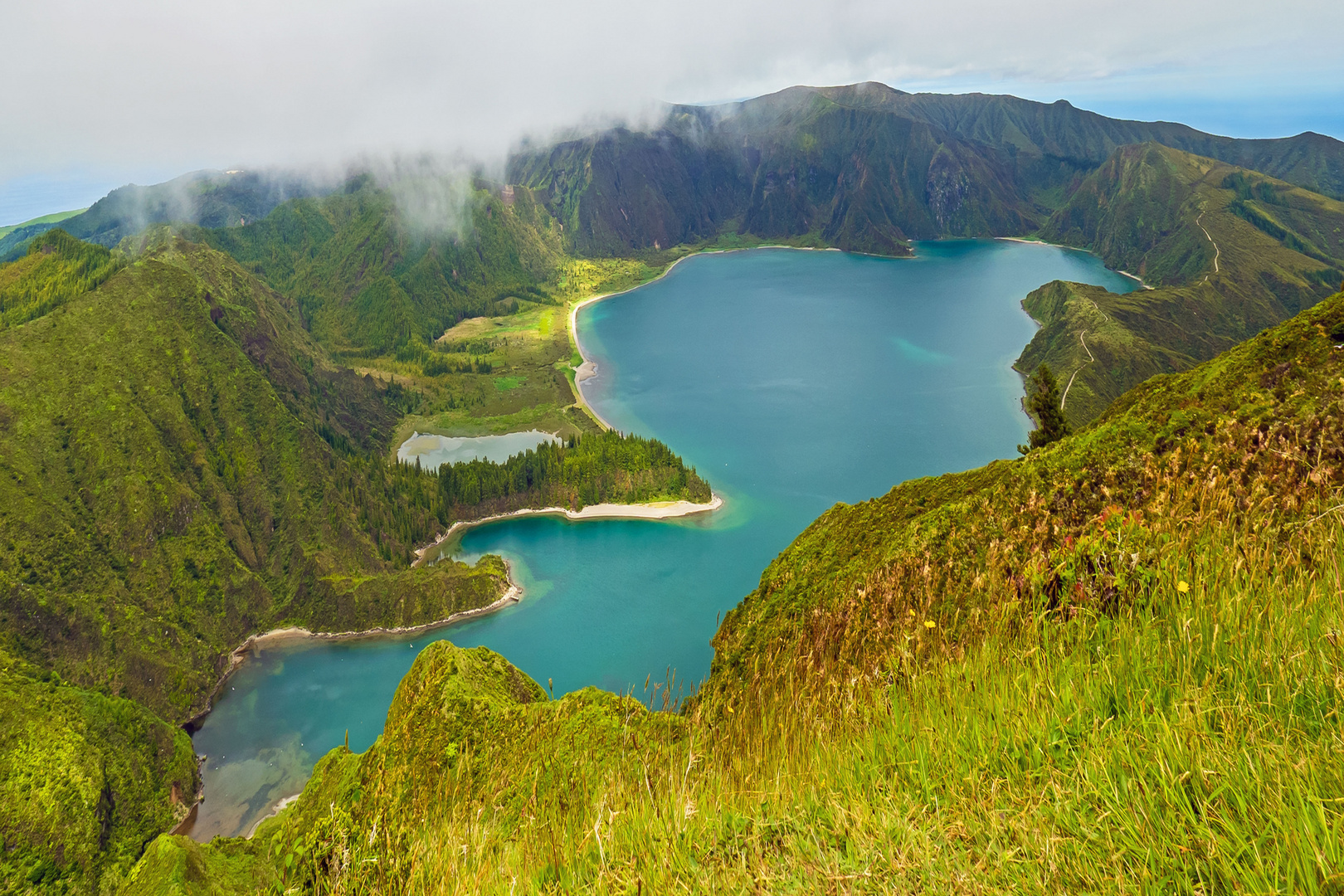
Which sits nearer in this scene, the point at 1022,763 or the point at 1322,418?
the point at 1022,763

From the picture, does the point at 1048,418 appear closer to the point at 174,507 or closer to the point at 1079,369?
the point at 1079,369

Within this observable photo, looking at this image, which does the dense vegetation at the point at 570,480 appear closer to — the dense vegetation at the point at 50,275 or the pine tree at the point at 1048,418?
the dense vegetation at the point at 50,275

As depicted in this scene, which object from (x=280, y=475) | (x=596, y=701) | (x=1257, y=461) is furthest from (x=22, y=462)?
(x=1257, y=461)

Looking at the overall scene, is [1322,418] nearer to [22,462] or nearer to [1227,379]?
[1227,379]

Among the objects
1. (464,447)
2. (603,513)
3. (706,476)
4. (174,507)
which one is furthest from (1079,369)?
(174,507)

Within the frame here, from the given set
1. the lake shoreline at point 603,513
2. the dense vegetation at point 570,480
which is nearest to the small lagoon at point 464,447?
the dense vegetation at point 570,480
